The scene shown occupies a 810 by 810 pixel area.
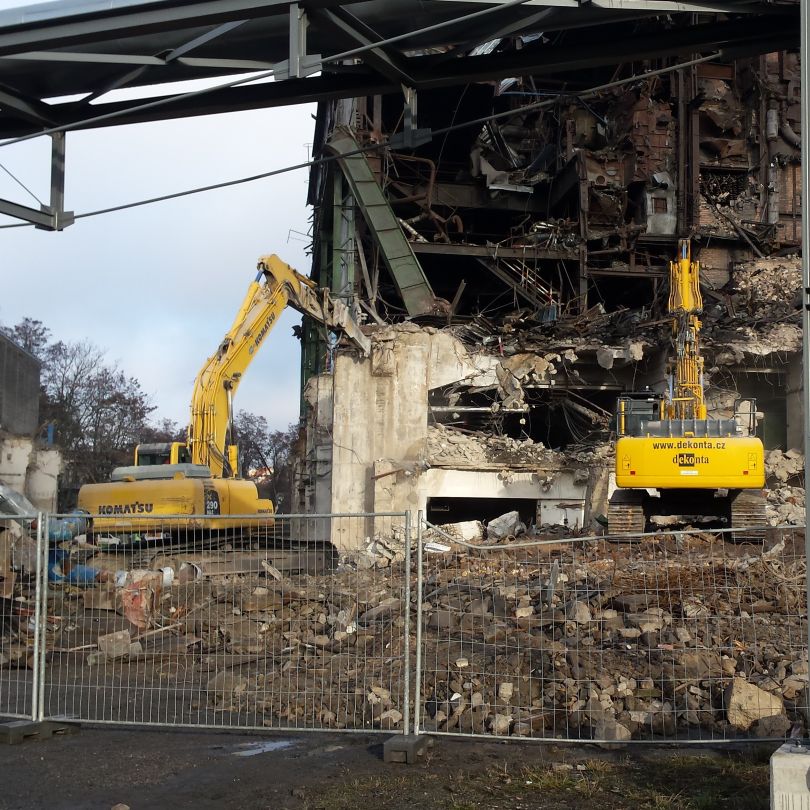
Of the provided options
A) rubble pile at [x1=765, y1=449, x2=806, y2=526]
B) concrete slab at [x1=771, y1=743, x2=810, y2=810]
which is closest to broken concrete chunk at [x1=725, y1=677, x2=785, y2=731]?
concrete slab at [x1=771, y1=743, x2=810, y2=810]

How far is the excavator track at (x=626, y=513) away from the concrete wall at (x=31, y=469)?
20781 millimetres

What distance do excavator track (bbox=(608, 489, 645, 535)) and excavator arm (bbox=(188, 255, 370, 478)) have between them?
7964mm

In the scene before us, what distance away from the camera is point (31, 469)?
34.2m

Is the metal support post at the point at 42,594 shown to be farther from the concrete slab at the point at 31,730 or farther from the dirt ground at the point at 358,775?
the dirt ground at the point at 358,775

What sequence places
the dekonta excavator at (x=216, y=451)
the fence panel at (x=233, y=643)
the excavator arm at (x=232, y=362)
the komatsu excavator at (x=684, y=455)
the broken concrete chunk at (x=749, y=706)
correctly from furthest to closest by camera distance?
the excavator arm at (x=232, y=362) → the dekonta excavator at (x=216, y=451) → the komatsu excavator at (x=684, y=455) → the fence panel at (x=233, y=643) → the broken concrete chunk at (x=749, y=706)

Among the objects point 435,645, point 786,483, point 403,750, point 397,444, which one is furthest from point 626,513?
point 403,750

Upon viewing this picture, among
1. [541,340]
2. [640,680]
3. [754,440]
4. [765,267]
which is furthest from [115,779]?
[765,267]

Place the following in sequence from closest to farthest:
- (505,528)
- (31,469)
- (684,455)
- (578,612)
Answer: (578,612) → (684,455) → (505,528) → (31,469)

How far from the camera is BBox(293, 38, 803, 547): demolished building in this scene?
2498 cm

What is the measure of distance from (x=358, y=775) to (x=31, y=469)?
30.2 metres

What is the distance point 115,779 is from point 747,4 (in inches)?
289

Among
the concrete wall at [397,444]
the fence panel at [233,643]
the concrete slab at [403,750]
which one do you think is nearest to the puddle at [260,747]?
the fence panel at [233,643]

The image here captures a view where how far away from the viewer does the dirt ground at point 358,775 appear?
6180 millimetres

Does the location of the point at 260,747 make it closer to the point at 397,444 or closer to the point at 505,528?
the point at 505,528
